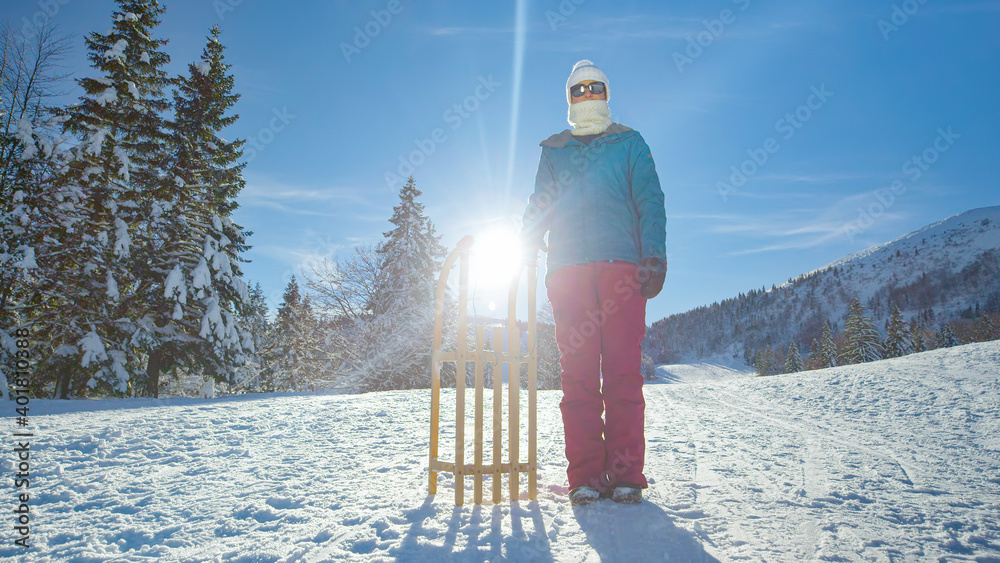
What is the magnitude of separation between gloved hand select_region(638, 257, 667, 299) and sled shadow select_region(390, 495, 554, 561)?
137 centimetres

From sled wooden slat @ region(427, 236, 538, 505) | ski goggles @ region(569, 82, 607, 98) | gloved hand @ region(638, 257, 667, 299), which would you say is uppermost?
ski goggles @ region(569, 82, 607, 98)

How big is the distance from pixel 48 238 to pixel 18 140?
2879 millimetres

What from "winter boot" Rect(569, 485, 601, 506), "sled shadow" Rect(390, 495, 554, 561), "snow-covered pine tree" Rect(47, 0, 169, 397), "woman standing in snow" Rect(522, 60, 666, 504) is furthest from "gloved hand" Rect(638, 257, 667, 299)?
"snow-covered pine tree" Rect(47, 0, 169, 397)

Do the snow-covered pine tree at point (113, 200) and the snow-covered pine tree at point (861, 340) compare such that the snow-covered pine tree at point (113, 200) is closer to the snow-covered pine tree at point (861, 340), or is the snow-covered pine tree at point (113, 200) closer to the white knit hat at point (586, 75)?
the white knit hat at point (586, 75)

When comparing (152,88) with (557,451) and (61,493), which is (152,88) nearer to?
(61,493)

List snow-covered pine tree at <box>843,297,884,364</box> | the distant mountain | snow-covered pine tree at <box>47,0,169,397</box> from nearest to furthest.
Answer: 1. snow-covered pine tree at <box>47,0,169,397</box>
2. snow-covered pine tree at <box>843,297,884,364</box>
3. the distant mountain

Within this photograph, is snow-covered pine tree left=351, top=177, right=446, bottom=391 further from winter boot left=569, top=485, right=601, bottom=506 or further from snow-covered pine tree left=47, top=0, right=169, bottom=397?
winter boot left=569, top=485, right=601, bottom=506

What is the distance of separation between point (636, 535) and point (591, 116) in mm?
2451

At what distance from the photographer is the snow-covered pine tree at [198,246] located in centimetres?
1350

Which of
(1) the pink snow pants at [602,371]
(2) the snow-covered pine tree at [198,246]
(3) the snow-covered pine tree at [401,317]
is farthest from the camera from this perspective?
(3) the snow-covered pine tree at [401,317]


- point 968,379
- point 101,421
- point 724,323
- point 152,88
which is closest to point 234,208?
point 152,88

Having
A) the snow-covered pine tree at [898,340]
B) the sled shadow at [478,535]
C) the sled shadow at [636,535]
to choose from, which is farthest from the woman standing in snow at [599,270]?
the snow-covered pine tree at [898,340]

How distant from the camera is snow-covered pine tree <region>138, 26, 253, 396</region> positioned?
1350 centimetres

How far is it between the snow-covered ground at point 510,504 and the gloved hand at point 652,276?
118 centimetres
